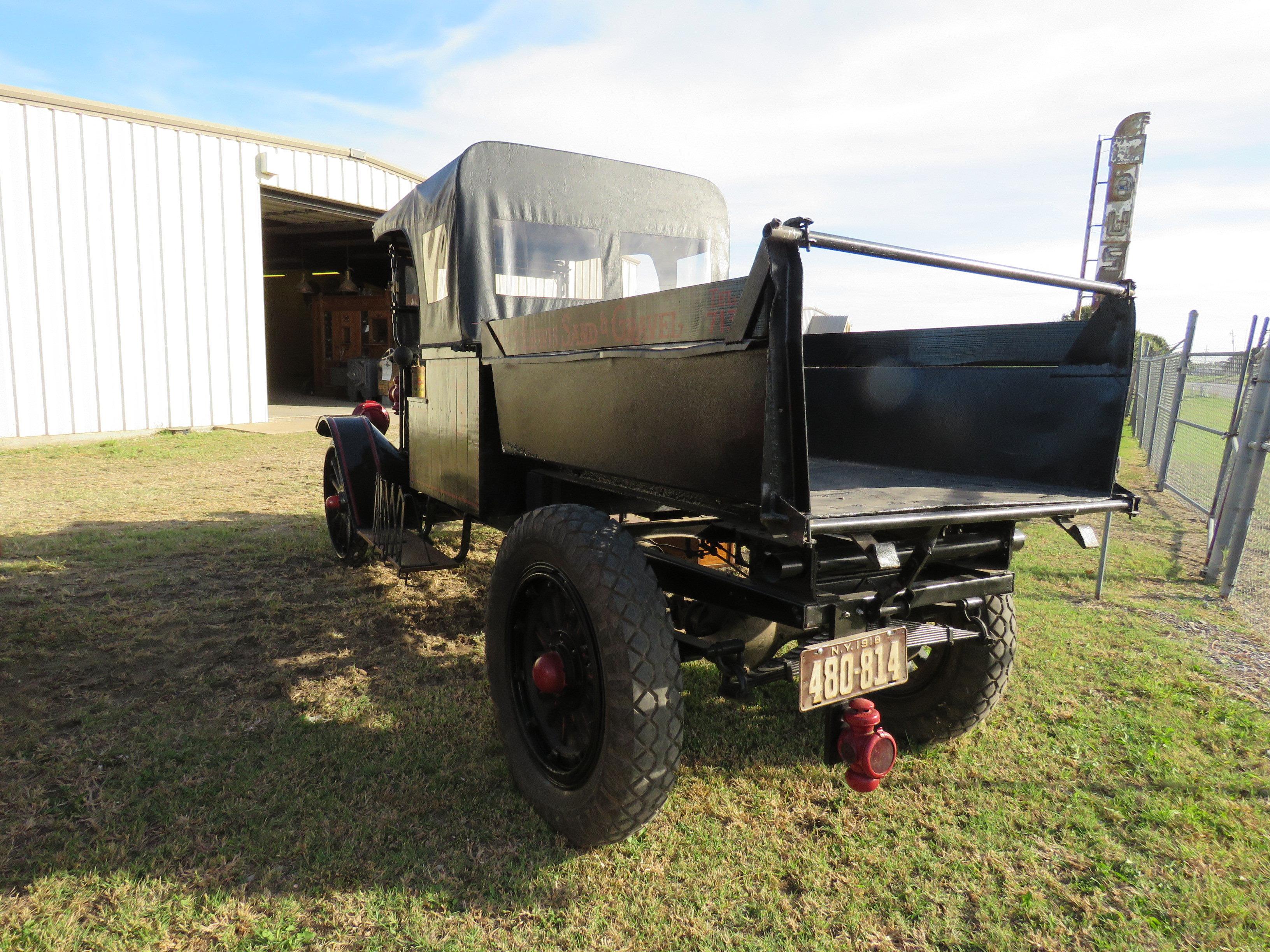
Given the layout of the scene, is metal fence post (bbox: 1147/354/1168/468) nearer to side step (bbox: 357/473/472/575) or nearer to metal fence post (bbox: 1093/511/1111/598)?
metal fence post (bbox: 1093/511/1111/598)

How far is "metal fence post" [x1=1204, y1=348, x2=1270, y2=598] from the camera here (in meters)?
4.80

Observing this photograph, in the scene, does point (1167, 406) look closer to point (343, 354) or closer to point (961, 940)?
point (961, 940)

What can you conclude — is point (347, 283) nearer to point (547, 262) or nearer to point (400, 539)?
point (400, 539)

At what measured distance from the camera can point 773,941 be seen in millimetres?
1970

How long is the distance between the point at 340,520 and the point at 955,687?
4.07 meters

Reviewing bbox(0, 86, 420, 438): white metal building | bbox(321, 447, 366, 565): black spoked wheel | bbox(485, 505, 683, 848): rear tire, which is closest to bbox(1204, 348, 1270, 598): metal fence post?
bbox(485, 505, 683, 848): rear tire

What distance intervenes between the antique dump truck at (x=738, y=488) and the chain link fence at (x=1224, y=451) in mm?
3323

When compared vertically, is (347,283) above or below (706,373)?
above

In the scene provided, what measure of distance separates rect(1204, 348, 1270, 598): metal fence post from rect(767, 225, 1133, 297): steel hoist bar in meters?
3.45

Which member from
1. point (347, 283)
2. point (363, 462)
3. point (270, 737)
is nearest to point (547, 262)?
point (363, 462)

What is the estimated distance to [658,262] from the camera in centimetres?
418

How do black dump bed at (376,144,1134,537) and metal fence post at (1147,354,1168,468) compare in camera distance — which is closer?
black dump bed at (376,144,1134,537)

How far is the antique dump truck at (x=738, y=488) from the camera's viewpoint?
6.22 feet

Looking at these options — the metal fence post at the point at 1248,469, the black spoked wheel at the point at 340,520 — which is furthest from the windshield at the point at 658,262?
the metal fence post at the point at 1248,469
